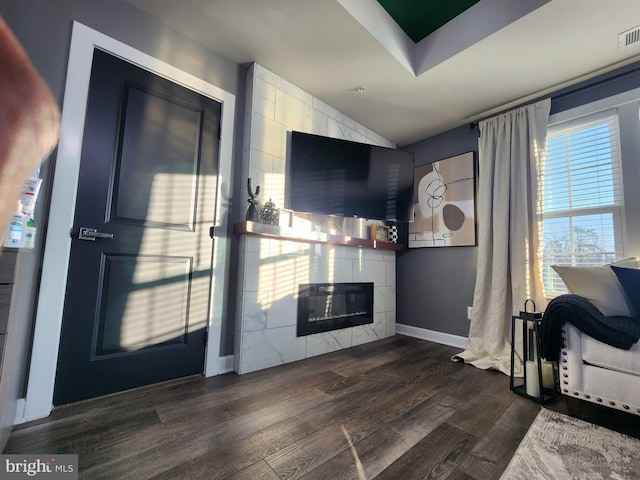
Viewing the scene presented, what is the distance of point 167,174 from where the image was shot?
71.0 inches

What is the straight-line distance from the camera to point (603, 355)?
1414 millimetres

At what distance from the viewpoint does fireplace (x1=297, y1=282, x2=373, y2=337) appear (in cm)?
232

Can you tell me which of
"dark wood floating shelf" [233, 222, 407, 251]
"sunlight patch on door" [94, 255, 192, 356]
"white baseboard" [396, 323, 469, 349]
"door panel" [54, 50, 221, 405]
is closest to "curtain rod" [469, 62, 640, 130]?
"dark wood floating shelf" [233, 222, 407, 251]

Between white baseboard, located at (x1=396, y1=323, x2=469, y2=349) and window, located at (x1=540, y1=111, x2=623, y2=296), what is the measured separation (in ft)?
3.04

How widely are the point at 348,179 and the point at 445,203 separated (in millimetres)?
1198

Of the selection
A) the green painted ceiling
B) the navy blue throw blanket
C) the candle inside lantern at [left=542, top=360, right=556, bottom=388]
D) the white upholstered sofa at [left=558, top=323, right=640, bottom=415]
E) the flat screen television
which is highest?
the green painted ceiling

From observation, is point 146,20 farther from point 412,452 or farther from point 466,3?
point 412,452

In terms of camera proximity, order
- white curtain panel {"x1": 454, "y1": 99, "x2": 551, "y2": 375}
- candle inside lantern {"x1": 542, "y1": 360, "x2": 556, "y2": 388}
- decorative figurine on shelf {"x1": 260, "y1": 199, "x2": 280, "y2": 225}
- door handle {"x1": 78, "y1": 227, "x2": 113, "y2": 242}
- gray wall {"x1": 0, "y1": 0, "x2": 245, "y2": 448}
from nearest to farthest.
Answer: gray wall {"x1": 0, "y1": 0, "x2": 245, "y2": 448}, door handle {"x1": 78, "y1": 227, "x2": 113, "y2": 242}, candle inside lantern {"x1": 542, "y1": 360, "x2": 556, "y2": 388}, decorative figurine on shelf {"x1": 260, "y1": 199, "x2": 280, "y2": 225}, white curtain panel {"x1": 454, "y1": 99, "x2": 551, "y2": 375}

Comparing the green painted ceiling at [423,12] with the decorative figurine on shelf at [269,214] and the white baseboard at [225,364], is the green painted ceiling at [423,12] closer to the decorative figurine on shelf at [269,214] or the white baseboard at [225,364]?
the decorative figurine on shelf at [269,214]

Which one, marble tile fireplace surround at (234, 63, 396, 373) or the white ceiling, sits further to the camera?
marble tile fireplace surround at (234, 63, 396, 373)

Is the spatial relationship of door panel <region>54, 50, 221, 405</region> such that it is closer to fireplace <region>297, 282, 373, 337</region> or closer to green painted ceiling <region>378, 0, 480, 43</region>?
fireplace <region>297, 282, 373, 337</region>

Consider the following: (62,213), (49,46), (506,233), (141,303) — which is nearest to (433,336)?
(506,233)

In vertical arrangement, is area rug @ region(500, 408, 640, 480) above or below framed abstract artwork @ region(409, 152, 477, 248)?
below

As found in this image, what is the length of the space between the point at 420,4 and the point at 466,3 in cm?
32
